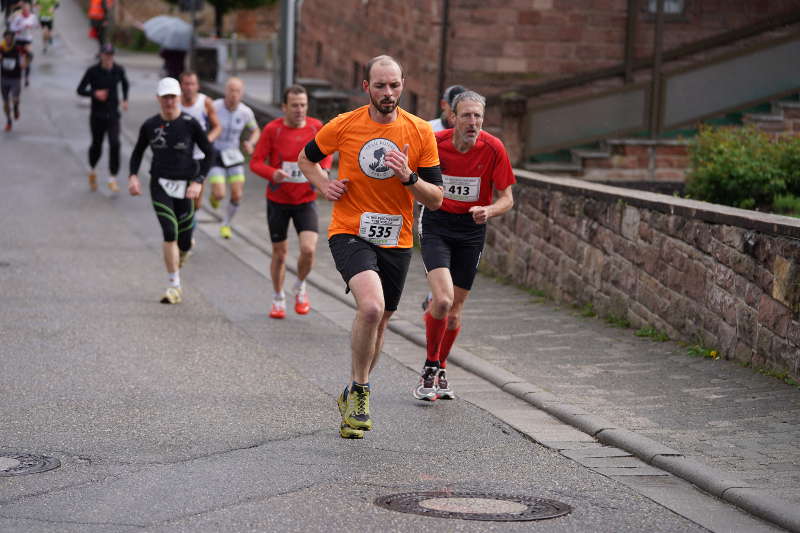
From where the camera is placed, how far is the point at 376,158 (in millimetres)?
7348

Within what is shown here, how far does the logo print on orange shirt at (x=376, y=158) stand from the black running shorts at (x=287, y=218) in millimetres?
4075

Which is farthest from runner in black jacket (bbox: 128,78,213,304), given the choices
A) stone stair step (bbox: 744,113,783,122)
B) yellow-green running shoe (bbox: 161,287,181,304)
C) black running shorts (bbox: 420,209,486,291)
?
stone stair step (bbox: 744,113,783,122)

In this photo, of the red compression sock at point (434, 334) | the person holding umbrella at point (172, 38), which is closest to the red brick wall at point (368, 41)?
the person holding umbrella at point (172, 38)

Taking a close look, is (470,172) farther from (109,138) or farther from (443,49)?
(109,138)

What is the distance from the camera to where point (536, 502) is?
6258mm

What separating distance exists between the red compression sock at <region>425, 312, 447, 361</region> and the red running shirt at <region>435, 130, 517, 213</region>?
2.24 ft

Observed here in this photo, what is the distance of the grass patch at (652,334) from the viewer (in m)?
10.3

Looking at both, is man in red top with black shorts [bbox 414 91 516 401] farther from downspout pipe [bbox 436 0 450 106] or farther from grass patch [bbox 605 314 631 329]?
downspout pipe [bbox 436 0 450 106]

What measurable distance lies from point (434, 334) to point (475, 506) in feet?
7.99

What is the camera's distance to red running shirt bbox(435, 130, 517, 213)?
8.41 metres

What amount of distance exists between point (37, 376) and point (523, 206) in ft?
18.5

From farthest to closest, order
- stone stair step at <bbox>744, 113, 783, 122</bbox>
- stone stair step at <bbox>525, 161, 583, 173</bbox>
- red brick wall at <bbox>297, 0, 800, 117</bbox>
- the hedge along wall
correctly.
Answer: red brick wall at <bbox>297, 0, 800, 117</bbox>
stone stair step at <bbox>744, 113, 783, 122</bbox>
stone stair step at <bbox>525, 161, 583, 173</bbox>
the hedge along wall

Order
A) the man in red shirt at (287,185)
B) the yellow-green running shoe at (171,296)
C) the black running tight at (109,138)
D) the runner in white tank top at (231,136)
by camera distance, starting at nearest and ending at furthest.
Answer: the man in red shirt at (287,185) < the yellow-green running shoe at (171,296) < the runner in white tank top at (231,136) < the black running tight at (109,138)

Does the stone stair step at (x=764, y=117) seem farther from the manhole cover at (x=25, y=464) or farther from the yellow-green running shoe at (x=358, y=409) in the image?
the manhole cover at (x=25, y=464)
